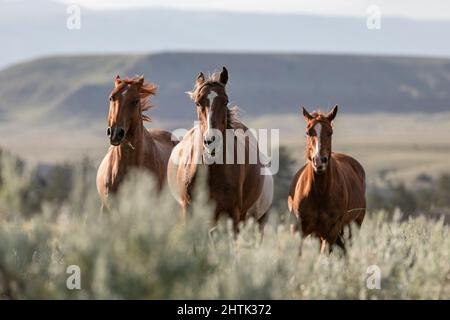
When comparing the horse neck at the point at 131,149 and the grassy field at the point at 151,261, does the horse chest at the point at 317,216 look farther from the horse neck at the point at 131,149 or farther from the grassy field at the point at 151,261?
the grassy field at the point at 151,261

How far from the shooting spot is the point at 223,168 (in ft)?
36.7

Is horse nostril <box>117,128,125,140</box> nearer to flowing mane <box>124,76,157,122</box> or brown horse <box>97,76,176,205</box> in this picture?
brown horse <box>97,76,176,205</box>

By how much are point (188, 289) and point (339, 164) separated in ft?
20.4

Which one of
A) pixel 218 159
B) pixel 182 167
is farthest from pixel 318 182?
pixel 182 167

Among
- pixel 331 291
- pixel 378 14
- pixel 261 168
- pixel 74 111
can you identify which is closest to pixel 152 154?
pixel 261 168

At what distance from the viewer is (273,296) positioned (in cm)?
778

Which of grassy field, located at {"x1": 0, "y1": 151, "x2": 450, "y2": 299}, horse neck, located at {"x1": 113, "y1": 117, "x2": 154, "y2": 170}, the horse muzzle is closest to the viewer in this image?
grassy field, located at {"x1": 0, "y1": 151, "x2": 450, "y2": 299}

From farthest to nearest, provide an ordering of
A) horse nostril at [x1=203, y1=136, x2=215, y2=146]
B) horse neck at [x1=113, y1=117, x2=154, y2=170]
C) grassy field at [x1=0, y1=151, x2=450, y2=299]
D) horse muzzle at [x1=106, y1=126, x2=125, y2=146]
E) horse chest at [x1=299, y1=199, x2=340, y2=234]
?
1. horse neck at [x1=113, y1=117, x2=154, y2=170]
2. horse chest at [x1=299, y1=199, x2=340, y2=234]
3. horse muzzle at [x1=106, y1=126, x2=125, y2=146]
4. horse nostril at [x1=203, y1=136, x2=215, y2=146]
5. grassy field at [x1=0, y1=151, x2=450, y2=299]

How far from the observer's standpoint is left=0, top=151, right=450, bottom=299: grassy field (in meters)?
7.38

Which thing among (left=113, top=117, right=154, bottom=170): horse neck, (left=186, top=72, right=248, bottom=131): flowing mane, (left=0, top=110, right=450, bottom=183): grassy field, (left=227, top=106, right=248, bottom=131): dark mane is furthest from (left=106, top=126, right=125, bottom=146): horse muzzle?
(left=0, top=110, right=450, bottom=183): grassy field

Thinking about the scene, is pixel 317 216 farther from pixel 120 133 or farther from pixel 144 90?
pixel 144 90

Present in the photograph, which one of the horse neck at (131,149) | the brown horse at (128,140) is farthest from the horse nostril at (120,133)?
the horse neck at (131,149)

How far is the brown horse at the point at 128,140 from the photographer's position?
38.7 feet
